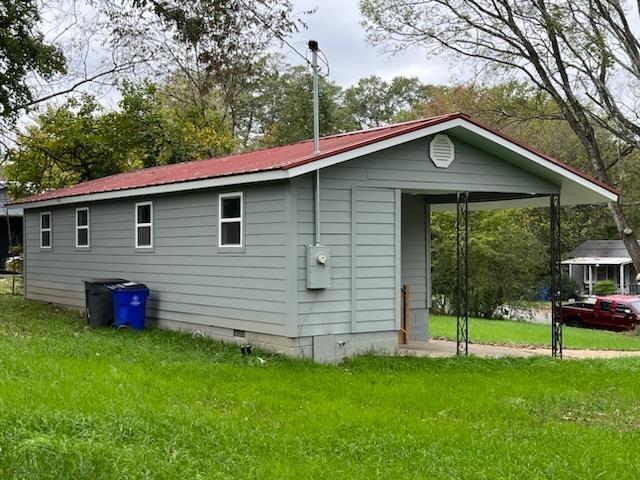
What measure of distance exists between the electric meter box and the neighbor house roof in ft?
108

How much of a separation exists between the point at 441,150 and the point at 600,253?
32.4 m

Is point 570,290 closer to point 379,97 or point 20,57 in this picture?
point 379,97

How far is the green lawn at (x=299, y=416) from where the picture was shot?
517 centimetres

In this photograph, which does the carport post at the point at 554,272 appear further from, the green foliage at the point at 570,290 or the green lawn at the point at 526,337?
the green foliage at the point at 570,290

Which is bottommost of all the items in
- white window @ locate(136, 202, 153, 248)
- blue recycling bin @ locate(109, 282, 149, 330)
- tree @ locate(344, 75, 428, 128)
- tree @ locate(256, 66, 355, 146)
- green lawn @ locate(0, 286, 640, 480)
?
green lawn @ locate(0, 286, 640, 480)

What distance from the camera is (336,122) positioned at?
36.9 metres

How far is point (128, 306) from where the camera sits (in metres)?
13.2

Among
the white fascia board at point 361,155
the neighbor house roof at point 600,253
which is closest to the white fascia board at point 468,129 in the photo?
the white fascia board at point 361,155

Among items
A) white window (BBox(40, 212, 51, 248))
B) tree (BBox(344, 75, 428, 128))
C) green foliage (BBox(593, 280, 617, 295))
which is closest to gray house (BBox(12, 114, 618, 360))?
white window (BBox(40, 212, 51, 248))

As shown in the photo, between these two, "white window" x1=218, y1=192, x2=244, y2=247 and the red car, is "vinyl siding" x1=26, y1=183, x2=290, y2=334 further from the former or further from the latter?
the red car

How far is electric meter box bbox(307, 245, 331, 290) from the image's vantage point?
1019cm

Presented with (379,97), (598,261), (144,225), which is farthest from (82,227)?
(379,97)

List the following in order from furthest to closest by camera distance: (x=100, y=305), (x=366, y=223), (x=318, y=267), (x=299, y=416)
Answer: (x=100, y=305), (x=366, y=223), (x=318, y=267), (x=299, y=416)

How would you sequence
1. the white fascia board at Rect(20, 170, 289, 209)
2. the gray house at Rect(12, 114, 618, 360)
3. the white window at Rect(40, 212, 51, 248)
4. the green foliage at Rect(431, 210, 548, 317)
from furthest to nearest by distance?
the green foliage at Rect(431, 210, 548, 317) < the white window at Rect(40, 212, 51, 248) < the gray house at Rect(12, 114, 618, 360) < the white fascia board at Rect(20, 170, 289, 209)
